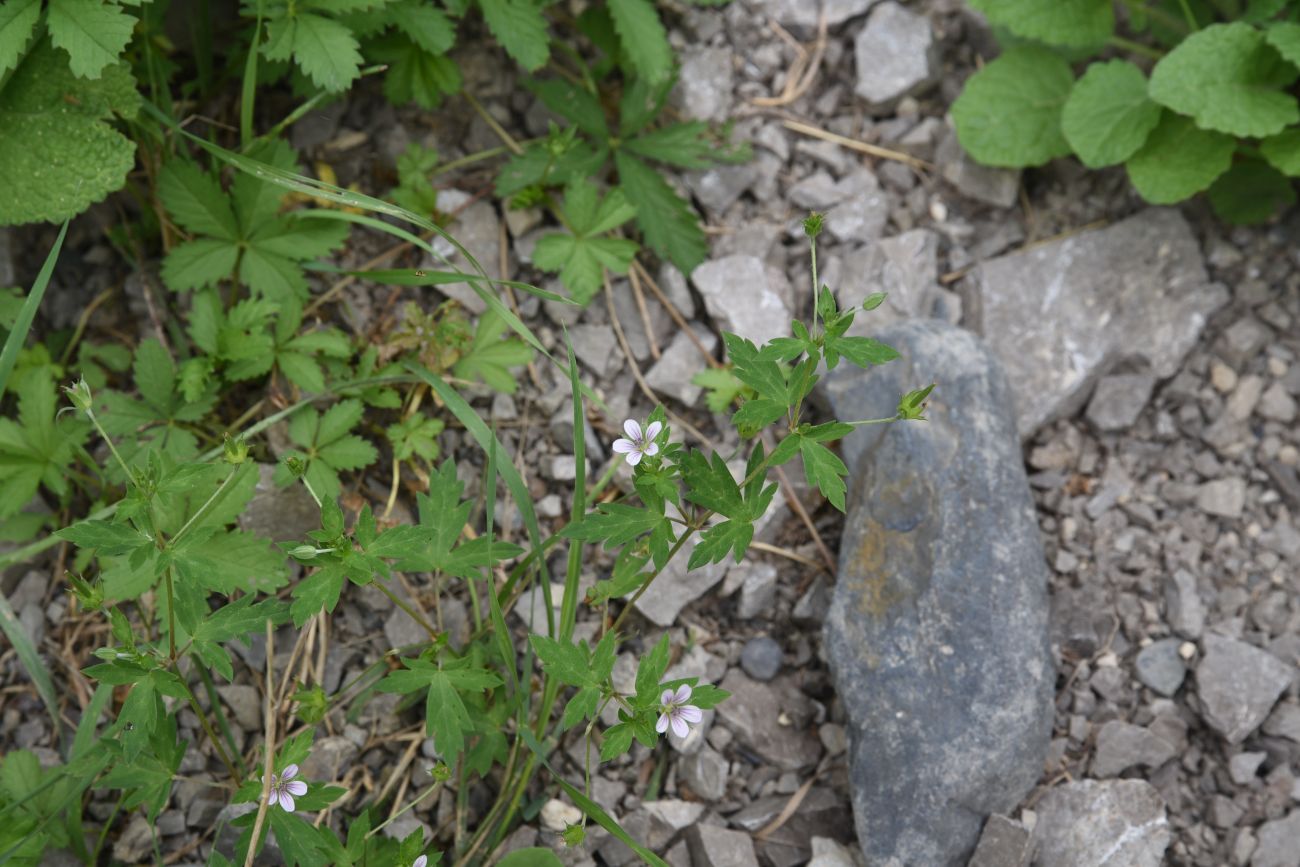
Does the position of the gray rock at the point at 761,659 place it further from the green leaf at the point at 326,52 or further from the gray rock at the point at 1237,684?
the green leaf at the point at 326,52

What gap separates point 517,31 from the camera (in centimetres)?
298

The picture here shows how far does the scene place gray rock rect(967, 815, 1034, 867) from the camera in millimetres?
2561

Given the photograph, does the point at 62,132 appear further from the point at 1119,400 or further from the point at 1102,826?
the point at 1102,826

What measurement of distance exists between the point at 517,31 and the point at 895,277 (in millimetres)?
1277

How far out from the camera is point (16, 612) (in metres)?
2.87

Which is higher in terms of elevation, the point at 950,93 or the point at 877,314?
the point at 950,93

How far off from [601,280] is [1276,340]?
199cm

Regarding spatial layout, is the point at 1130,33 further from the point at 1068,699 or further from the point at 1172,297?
the point at 1068,699

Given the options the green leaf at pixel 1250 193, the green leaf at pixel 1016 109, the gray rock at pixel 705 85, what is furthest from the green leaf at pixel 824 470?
the green leaf at pixel 1250 193

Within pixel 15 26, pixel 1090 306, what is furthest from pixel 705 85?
pixel 15 26

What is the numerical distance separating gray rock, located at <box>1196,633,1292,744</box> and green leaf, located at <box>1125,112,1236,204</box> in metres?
1.28

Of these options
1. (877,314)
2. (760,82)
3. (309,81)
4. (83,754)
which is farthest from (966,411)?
(83,754)

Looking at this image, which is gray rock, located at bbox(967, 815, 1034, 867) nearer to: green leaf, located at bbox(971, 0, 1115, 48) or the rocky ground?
the rocky ground

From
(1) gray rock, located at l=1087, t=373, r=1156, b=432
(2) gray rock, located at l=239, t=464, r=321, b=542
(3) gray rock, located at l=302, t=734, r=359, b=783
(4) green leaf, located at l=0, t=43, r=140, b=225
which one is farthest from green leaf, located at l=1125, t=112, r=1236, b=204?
(4) green leaf, located at l=0, t=43, r=140, b=225
